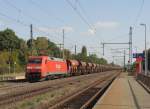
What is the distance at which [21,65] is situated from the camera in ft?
349

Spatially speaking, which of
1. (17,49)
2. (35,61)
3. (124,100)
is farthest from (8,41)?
(124,100)

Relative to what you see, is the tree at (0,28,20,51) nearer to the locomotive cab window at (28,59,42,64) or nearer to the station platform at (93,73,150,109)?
the locomotive cab window at (28,59,42,64)

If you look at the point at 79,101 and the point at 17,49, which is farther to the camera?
the point at 17,49

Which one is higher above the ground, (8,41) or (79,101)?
(8,41)

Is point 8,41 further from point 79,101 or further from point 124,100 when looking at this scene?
point 124,100

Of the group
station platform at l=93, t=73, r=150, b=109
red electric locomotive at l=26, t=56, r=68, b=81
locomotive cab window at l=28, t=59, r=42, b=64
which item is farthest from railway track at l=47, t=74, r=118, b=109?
locomotive cab window at l=28, t=59, r=42, b=64

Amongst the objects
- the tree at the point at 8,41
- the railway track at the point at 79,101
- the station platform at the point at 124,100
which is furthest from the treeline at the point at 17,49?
the station platform at the point at 124,100

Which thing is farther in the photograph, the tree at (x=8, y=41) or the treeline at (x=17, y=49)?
the tree at (x=8, y=41)

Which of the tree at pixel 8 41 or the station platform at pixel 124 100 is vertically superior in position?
the tree at pixel 8 41

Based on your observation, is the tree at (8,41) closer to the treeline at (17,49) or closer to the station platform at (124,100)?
the treeline at (17,49)

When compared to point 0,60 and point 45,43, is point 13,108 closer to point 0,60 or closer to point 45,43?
point 0,60

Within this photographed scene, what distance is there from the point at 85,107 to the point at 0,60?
260 ft

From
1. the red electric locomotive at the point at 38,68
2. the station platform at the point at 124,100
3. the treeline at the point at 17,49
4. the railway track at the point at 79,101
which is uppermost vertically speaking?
the treeline at the point at 17,49

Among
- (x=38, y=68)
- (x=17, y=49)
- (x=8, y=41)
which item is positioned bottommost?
(x=38, y=68)
